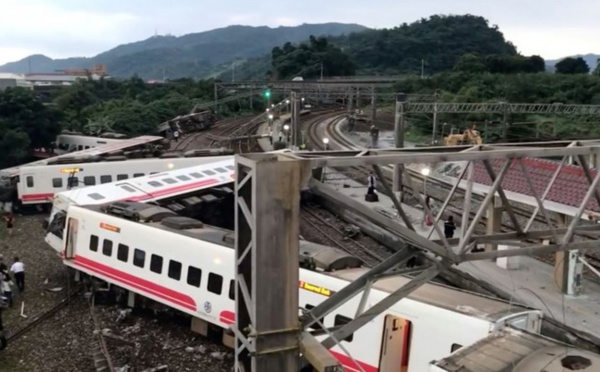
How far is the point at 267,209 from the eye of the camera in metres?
4.71

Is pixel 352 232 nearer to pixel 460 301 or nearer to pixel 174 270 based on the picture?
pixel 174 270

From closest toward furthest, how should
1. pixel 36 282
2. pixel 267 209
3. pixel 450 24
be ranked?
pixel 267 209 → pixel 36 282 → pixel 450 24

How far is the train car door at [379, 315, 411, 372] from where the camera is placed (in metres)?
9.27

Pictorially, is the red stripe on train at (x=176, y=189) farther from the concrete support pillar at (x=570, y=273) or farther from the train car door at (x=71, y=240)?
the concrete support pillar at (x=570, y=273)

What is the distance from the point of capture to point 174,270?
44.2ft

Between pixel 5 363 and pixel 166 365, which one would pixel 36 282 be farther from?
pixel 166 365

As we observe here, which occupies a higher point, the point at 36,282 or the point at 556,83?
the point at 556,83

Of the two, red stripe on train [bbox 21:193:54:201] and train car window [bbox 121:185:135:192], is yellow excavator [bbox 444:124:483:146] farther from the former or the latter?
red stripe on train [bbox 21:193:54:201]

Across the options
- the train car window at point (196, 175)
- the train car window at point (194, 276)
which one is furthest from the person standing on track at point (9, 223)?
the train car window at point (194, 276)

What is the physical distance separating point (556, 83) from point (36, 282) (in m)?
A: 48.9

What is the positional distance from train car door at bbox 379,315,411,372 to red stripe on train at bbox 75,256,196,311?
16.8 ft

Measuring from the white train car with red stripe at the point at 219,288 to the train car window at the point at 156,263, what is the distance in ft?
0.08

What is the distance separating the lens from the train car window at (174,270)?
13.4m

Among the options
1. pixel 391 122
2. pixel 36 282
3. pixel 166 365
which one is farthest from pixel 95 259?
pixel 391 122
